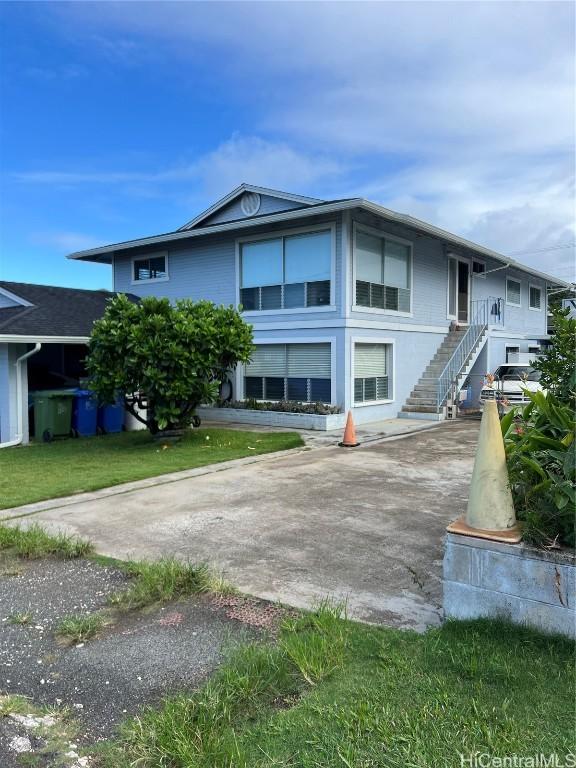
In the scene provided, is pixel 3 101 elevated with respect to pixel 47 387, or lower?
elevated

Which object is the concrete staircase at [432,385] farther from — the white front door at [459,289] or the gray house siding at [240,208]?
the gray house siding at [240,208]

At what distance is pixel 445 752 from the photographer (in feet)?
7.75

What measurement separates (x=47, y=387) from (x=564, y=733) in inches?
639

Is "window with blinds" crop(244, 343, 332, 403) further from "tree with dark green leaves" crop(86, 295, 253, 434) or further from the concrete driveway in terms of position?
the concrete driveway

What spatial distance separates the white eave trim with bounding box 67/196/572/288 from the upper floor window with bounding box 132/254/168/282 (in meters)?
0.81

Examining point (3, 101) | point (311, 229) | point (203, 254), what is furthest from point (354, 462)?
point (203, 254)

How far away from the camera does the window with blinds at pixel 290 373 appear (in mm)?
15109

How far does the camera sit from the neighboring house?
1280cm

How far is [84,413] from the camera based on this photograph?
13.8 metres

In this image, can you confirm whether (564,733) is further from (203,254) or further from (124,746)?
(203,254)

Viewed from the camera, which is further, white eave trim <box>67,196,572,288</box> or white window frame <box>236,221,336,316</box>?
white window frame <box>236,221,336,316</box>

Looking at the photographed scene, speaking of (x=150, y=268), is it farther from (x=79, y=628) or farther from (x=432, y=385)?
(x=79, y=628)

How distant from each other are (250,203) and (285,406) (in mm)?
6391

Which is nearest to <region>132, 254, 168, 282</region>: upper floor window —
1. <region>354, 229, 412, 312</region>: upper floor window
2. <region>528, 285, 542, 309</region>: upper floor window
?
<region>354, 229, 412, 312</region>: upper floor window
